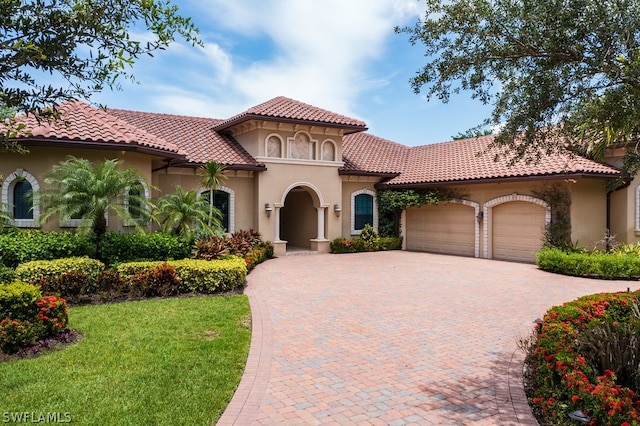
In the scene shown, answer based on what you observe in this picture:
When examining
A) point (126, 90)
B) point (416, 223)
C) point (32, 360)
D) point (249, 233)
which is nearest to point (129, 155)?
point (249, 233)

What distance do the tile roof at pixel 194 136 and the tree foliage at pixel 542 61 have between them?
46.8ft

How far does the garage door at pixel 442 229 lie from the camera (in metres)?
21.8

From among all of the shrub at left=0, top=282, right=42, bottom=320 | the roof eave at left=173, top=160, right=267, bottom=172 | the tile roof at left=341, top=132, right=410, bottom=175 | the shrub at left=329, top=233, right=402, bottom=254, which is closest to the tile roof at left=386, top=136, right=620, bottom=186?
the tile roof at left=341, top=132, right=410, bottom=175

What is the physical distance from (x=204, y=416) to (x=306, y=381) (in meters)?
1.56

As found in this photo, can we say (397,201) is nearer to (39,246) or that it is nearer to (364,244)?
(364,244)

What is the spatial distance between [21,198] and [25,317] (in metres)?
8.20

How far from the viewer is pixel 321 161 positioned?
21.8 m

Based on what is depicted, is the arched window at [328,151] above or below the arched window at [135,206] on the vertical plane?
above

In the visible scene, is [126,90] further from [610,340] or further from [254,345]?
[610,340]

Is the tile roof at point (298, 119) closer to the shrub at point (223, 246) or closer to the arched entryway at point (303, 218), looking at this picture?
the arched entryway at point (303, 218)

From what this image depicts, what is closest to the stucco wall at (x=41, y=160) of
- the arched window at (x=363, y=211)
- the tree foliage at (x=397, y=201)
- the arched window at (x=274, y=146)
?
the arched window at (x=274, y=146)

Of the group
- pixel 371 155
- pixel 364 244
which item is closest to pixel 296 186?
pixel 364 244

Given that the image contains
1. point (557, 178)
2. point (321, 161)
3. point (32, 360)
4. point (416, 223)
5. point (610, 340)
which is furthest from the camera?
point (416, 223)

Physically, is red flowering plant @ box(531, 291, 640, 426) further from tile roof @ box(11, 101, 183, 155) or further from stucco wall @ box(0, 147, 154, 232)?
stucco wall @ box(0, 147, 154, 232)
